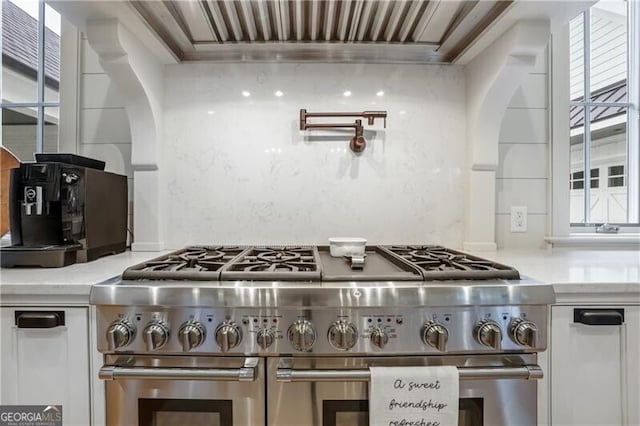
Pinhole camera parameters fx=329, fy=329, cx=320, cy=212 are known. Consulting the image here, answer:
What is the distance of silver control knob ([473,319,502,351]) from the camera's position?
79 centimetres

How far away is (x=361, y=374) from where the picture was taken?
2.59 feet

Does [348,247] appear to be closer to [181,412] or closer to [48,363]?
[181,412]


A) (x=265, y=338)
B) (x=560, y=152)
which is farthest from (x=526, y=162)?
(x=265, y=338)

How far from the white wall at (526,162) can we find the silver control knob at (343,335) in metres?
1.03

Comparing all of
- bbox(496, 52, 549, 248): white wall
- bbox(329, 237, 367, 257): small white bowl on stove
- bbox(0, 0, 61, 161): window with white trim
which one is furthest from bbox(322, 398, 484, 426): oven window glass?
bbox(0, 0, 61, 161): window with white trim

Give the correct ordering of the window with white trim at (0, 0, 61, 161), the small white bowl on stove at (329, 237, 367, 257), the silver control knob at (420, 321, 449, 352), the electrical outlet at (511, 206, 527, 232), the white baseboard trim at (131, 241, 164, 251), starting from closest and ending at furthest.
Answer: the silver control knob at (420, 321, 449, 352) < the small white bowl on stove at (329, 237, 367, 257) < the white baseboard trim at (131, 241, 164, 251) < the electrical outlet at (511, 206, 527, 232) < the window with white trim at (0, 0, 61, 161)

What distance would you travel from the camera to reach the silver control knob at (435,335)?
776mm

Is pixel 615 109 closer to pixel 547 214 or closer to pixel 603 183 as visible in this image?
pixel 603 183

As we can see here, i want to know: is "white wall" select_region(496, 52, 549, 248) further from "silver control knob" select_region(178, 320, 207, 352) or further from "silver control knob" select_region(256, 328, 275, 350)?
"silver control knob" select_region(178, 320, 207, 352)

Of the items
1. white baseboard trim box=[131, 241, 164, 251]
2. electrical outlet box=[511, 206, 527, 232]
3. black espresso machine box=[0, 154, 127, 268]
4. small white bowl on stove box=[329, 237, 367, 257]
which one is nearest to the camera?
black espresso machine box=[0, 154, 127, 268]

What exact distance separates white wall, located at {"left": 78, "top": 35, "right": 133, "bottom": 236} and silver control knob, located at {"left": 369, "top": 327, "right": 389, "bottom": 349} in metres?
1.22

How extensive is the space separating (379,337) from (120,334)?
0.62m

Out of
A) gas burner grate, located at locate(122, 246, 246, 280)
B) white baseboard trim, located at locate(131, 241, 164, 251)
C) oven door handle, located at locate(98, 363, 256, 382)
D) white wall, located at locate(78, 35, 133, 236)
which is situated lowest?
oven door handle, located at locate(98, 363, 256, 382)

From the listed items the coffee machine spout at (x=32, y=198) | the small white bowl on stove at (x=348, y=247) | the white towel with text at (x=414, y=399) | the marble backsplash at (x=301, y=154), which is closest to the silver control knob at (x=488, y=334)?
the white towel with text at (x=414, y=399)
